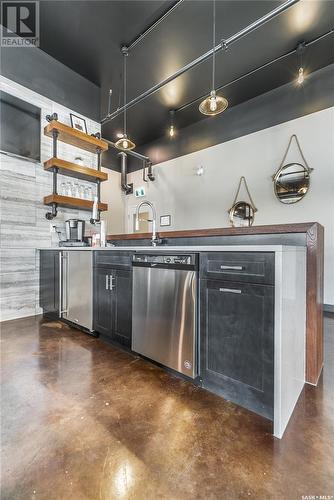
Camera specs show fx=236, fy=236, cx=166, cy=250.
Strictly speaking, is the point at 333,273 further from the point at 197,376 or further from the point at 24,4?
the point at 24,4

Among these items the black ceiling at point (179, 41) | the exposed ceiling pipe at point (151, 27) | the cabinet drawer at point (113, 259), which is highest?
the black ceiling at point (179, 41)

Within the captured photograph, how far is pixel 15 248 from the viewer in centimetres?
313

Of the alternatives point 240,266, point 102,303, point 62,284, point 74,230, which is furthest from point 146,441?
point 74,230

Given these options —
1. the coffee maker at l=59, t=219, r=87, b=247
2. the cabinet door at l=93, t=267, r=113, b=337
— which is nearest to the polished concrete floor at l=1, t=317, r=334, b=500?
the cabinet door at l=93, t=267, r=113, b=337

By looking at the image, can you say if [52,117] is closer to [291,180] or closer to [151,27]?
[151,27]

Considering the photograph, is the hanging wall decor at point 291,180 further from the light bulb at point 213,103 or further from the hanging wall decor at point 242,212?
the light bulb at point 213,103

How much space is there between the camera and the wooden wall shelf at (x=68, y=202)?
10.8 feet

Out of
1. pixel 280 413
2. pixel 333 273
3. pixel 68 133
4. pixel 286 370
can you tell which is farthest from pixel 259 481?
pixel 68 133

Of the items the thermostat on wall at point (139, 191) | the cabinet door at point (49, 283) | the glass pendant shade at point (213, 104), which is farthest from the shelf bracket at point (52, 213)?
the thermostat on wall at point (139, 191)

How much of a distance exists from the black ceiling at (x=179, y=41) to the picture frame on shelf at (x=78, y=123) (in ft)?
2.23

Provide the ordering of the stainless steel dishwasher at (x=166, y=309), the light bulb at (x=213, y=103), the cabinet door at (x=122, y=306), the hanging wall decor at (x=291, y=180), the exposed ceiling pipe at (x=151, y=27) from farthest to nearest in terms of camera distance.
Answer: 1. the hanging wall decor at (x=291, y=180)
2. the exposed ceiling pipe at (x=151, y=27)
3. the light bulb at (x=213, y=103)
4. the cabinet door at (x=122, y=306)
5. the stainless steel dishwasher at (x=166, y=309)

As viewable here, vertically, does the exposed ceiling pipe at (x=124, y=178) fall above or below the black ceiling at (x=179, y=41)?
below

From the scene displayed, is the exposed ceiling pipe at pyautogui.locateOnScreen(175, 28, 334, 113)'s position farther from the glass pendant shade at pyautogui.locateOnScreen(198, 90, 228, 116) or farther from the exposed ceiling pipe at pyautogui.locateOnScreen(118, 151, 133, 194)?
the exposed ceiling pipe at pyautogui.locateOnScreen(118, 151, 133, 194)

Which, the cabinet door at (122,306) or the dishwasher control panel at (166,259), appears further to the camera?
the cabinet door at (122,306)
